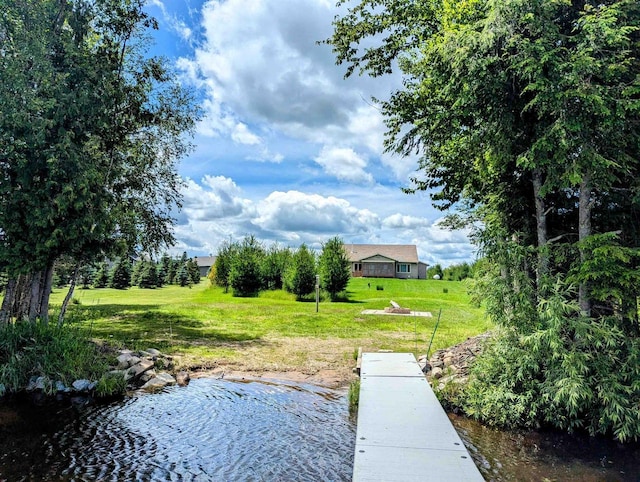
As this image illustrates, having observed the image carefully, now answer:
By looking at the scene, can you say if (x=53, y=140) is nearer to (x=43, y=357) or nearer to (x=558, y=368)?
(x=43, y=357)

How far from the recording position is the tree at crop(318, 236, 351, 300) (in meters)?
25.9

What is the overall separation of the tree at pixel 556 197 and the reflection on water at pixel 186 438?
2.59 m

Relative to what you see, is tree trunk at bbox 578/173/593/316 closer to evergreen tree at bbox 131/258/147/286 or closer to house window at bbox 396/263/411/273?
evergreen tree at bbox 131/258/147/286

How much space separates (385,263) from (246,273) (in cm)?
2912

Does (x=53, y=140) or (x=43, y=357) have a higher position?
(x=53, y=140)

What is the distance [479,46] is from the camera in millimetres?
5676

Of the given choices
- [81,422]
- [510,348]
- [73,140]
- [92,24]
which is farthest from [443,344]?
[92,24]

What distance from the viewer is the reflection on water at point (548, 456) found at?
4.41 m

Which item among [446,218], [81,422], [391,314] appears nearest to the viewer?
[81,422]

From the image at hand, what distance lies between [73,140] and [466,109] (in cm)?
814

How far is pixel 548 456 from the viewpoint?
4.86 m

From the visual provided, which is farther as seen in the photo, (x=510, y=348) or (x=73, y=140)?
(x=73, y=140)

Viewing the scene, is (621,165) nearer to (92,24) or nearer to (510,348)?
(510,348)

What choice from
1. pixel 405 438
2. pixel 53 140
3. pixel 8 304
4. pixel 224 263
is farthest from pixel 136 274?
pixel 405 438
